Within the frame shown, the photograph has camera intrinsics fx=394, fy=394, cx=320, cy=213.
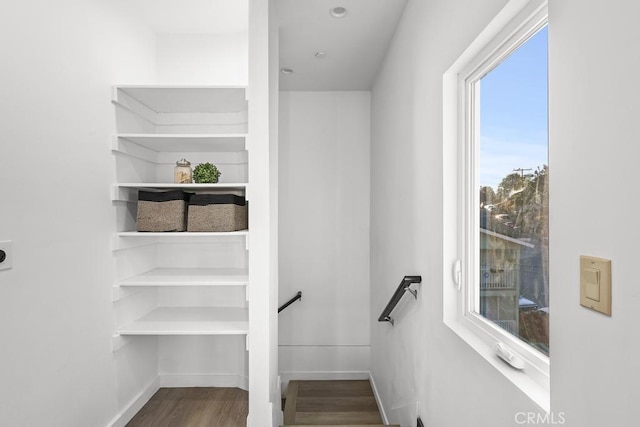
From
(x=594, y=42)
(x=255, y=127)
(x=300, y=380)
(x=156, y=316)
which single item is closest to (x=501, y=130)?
(x=594, y=42)

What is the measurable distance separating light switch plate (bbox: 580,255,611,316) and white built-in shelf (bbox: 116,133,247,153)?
1.83 metres

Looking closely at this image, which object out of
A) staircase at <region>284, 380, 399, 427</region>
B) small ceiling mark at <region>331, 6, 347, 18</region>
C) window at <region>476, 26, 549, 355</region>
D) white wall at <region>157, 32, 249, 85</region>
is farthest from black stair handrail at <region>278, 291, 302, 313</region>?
small ceiling mark at <region>331, 6, 347, 18</region>

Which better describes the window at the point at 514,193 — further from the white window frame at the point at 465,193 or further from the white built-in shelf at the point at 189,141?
the white built-in shelf at the point at 189,141

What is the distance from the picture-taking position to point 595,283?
0.74m

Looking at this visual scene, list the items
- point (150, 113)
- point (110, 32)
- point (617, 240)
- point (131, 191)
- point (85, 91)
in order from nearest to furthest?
point (617, 240) → point (85, 91) → point (110, 32) → point (131, 191) → point (150, 113)

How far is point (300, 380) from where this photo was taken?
3713 mm

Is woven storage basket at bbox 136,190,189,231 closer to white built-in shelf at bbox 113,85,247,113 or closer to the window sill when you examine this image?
white built-in shelf at bbox 113,85,247,113

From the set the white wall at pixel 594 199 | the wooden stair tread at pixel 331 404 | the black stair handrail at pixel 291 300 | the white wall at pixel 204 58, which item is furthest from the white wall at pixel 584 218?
the black stair handrail at pixel 291 300

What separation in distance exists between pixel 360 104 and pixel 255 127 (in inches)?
74.2

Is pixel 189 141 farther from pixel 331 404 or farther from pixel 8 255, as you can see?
pixel 331 404

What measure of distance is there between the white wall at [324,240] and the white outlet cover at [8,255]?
2361 millimetres

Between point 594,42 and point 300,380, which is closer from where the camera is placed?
point 594,42

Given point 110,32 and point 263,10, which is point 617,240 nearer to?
point 263,10

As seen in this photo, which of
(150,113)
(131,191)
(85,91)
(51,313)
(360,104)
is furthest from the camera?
(360,104)
